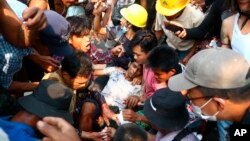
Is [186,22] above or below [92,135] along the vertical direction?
above

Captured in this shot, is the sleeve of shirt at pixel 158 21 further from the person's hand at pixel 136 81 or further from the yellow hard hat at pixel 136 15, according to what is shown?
the person's hand at pixel 136 81

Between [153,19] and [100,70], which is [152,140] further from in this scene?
[153,19]

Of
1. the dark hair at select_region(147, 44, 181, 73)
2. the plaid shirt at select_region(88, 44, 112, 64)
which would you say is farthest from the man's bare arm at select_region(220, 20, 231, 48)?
the plaid shirt at select_region(88, 44, 112, 64)

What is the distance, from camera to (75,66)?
10.2ft

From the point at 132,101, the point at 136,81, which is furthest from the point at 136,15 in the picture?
the point at 132,101

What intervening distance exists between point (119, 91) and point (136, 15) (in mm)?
1212

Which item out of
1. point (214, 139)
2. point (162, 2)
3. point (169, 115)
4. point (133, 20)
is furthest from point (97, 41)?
point (169, 115)

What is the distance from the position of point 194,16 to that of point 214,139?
1.42 metres

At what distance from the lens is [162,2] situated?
13.8 feet

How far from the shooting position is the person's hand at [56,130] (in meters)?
1.49

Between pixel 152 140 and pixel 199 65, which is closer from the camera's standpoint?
pixel 199 65

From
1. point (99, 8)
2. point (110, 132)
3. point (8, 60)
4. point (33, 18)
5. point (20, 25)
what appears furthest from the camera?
point (99, 8)

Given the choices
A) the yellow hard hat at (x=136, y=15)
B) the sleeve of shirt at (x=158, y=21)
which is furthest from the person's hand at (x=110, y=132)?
the yellow hard hat at (x=136, y=15)

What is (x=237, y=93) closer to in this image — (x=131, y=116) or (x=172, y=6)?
(x=131, y=116)
